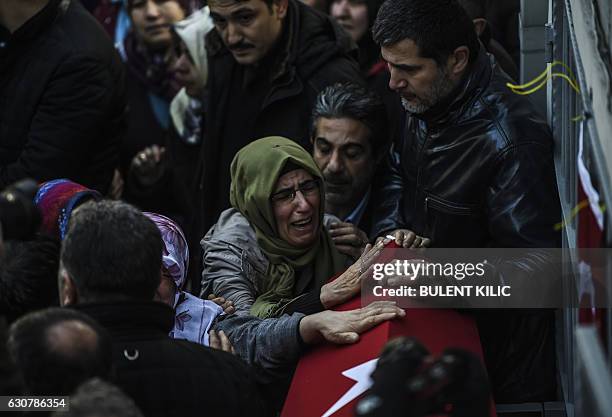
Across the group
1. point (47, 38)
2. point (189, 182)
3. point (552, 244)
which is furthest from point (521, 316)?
point (189, 182)

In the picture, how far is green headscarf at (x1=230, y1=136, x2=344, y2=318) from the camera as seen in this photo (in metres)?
5.25

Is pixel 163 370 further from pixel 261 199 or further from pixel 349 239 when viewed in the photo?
pixel 349 239

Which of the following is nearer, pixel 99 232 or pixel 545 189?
pixel 99 232

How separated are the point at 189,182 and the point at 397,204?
223cm

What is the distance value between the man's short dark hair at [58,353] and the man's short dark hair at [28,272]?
1.34 m

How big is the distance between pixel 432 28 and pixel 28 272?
1697 millimetres

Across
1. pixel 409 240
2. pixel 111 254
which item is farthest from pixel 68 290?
pixel 409 240

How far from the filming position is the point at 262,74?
255 inches

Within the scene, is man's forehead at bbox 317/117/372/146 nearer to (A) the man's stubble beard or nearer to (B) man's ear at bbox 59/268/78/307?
(A) the man's stubble beard

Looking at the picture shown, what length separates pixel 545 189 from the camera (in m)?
4.79

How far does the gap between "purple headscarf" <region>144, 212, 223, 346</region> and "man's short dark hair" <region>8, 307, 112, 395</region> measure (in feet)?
4.45

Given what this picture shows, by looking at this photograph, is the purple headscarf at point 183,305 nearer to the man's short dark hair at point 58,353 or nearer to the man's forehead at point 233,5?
the man's short dark hair at point 58,353

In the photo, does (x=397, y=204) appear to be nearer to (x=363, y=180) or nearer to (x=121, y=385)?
(x=363, y=180)

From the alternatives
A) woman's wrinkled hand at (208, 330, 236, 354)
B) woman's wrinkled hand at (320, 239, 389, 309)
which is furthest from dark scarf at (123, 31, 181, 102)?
woman's wrinkled hand at (208, 330, 236, 354)
